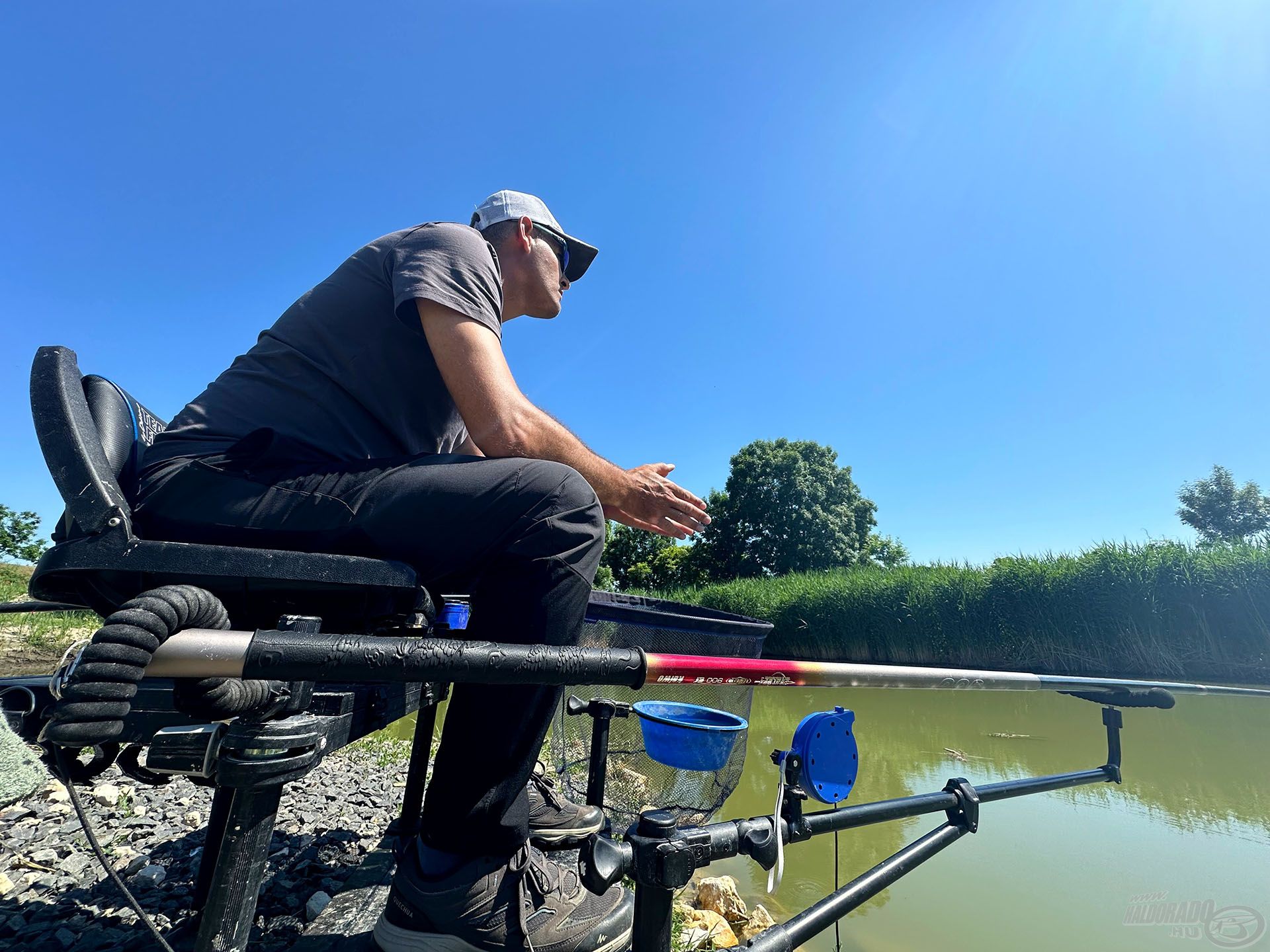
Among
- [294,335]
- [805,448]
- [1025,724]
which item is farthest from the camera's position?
[805,448]

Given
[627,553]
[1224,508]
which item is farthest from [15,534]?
[1224,508]

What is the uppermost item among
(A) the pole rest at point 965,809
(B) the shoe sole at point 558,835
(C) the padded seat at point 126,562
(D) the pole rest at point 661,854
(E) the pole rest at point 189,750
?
(C) the padded seat at point 126,562

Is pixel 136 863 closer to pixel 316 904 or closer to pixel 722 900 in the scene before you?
pixel 316 904

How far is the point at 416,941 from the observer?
1.05 m

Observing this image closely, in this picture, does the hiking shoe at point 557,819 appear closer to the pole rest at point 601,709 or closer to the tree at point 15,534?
the pole rest at point 601,709

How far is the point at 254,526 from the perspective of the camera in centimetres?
105

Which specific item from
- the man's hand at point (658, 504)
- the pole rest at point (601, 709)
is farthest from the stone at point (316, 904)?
the man's hand at point (658, 504)

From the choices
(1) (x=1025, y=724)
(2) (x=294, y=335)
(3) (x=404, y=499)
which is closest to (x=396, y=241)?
(2) (x=294, y=335)

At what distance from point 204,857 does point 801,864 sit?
205 centimetres

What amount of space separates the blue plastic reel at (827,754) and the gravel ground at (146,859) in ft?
4.46

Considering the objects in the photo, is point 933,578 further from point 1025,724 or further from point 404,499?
point 404,499

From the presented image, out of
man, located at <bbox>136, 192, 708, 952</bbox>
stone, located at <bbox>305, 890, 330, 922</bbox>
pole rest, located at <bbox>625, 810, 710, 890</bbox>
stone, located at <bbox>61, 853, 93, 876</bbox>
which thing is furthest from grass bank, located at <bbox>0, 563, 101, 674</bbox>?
pole rest, located at <bbox>625, 810, 710, 890</bbox>

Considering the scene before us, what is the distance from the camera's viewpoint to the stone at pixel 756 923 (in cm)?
194

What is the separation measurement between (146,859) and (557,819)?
1.53 meters
